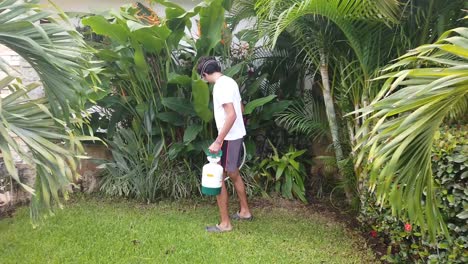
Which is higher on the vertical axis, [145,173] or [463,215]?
[463,215]

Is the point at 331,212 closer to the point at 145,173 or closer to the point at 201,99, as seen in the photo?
the point at 201,99

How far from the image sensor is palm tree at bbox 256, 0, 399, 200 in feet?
10.9

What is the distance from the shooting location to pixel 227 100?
3.91m

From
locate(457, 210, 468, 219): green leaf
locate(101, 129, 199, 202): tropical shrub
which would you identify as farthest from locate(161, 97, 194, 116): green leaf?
locate(457, 210, 468, 219): green leaf

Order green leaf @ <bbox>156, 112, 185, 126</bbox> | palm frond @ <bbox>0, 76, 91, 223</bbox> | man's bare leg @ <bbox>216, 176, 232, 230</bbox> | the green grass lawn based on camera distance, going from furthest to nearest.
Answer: green leaf @ <bbox>156, 112, 185, 126</bbox>, man's bare leg @ <bbox>216, 176, 232, 230</bbox>, the green grass lawn, palm frond @ <bbox>0, 76, 91, 223</bbox>

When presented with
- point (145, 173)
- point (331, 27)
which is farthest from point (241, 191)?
point (331, 27)

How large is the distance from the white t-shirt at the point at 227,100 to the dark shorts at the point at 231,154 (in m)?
0.05

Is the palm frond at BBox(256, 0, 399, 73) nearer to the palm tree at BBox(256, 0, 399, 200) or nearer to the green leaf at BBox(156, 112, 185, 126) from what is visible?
the palm tree at BBox(256, 0, 399, 200)

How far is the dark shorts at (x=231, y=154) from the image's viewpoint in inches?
165

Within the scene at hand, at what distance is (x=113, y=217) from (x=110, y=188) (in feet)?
2.40

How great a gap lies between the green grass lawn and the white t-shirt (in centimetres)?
98

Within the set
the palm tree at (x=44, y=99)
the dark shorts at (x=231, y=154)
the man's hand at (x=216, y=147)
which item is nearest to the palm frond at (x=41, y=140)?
the palm tree at (x=44, y=99)

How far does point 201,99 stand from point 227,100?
0.78 metres

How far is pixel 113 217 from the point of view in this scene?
4621mm
